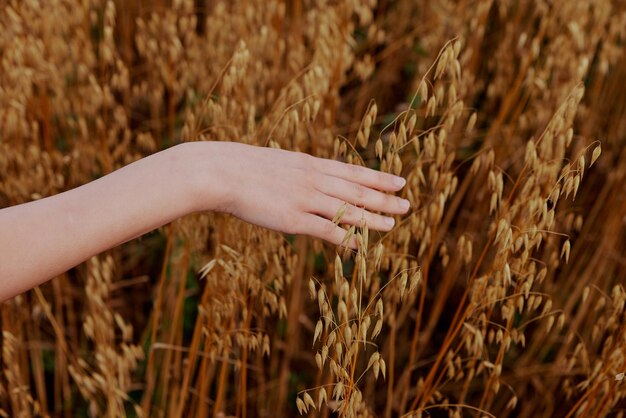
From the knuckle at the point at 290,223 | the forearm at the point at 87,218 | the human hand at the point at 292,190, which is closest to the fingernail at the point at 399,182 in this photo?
the human hand at the point at 292,190

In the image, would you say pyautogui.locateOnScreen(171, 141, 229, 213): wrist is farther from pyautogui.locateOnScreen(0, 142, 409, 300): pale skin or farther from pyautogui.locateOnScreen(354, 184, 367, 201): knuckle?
pyautogui.locateOnScreen(354, 184, 367, 201): knuckle

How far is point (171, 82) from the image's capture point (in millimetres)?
1263

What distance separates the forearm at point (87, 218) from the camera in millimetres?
749

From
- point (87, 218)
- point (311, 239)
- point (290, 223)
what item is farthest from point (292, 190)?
point (311, 239)

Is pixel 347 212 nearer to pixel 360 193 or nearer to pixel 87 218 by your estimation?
pixel 360 193

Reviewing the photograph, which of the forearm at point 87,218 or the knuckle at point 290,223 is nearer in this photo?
the forearm at point 87,218

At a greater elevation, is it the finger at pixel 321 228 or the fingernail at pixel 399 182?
the fingernail at pixel 399 182

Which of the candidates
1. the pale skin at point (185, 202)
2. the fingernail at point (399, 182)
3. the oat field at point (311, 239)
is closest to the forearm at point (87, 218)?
the pale skin at point (185, 202)

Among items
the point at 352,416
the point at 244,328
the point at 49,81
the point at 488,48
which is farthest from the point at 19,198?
the point at 488,48

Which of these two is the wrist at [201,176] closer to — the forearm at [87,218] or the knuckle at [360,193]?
the forearm at [87,218]

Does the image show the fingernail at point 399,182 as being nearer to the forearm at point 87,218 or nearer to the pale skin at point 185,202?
the pale skin at point 185,202

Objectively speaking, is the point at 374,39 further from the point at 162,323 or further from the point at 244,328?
the point at 244,328

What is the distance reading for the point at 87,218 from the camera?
2.53 ft

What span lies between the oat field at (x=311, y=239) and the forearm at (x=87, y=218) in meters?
0.12
